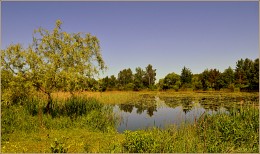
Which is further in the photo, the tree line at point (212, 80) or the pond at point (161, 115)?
the tree line at point (212, 80)

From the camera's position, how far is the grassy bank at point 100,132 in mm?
9391

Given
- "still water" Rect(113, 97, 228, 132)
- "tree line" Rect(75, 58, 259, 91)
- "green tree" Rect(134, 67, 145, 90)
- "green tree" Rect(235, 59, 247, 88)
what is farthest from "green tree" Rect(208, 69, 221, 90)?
"still water" Rect(113, 97, 228, 132)

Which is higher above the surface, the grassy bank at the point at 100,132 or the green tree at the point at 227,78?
the green tree at the point at 227,78

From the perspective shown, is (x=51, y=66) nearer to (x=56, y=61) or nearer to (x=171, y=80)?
(x=56, y=61)

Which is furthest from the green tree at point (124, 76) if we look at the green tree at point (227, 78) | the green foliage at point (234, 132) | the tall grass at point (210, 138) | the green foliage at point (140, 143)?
the green foliage at point (140, 143)

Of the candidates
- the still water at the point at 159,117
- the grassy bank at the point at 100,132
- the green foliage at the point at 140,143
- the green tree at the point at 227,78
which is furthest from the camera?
the green tree at the point at 227,78

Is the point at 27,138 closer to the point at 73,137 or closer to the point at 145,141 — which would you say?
the point at 73,137

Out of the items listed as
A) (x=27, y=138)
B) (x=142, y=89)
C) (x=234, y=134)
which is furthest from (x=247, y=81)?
(x=27, y=138)

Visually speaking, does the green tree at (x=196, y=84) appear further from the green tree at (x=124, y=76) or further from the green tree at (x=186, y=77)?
the green tree at (x=124, y=76)

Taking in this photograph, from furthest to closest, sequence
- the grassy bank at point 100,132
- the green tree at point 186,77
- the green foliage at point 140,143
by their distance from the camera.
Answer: the green tree at point 186,77 → the grassy bank at point 100,132 → the green foliage at point 140,143

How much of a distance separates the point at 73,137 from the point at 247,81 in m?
56.2

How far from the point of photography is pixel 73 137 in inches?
488

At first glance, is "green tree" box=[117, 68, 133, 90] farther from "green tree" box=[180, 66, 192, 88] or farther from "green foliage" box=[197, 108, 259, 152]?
"green foliage" box=[197, 108, 259, 152]

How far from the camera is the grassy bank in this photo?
370 inches
